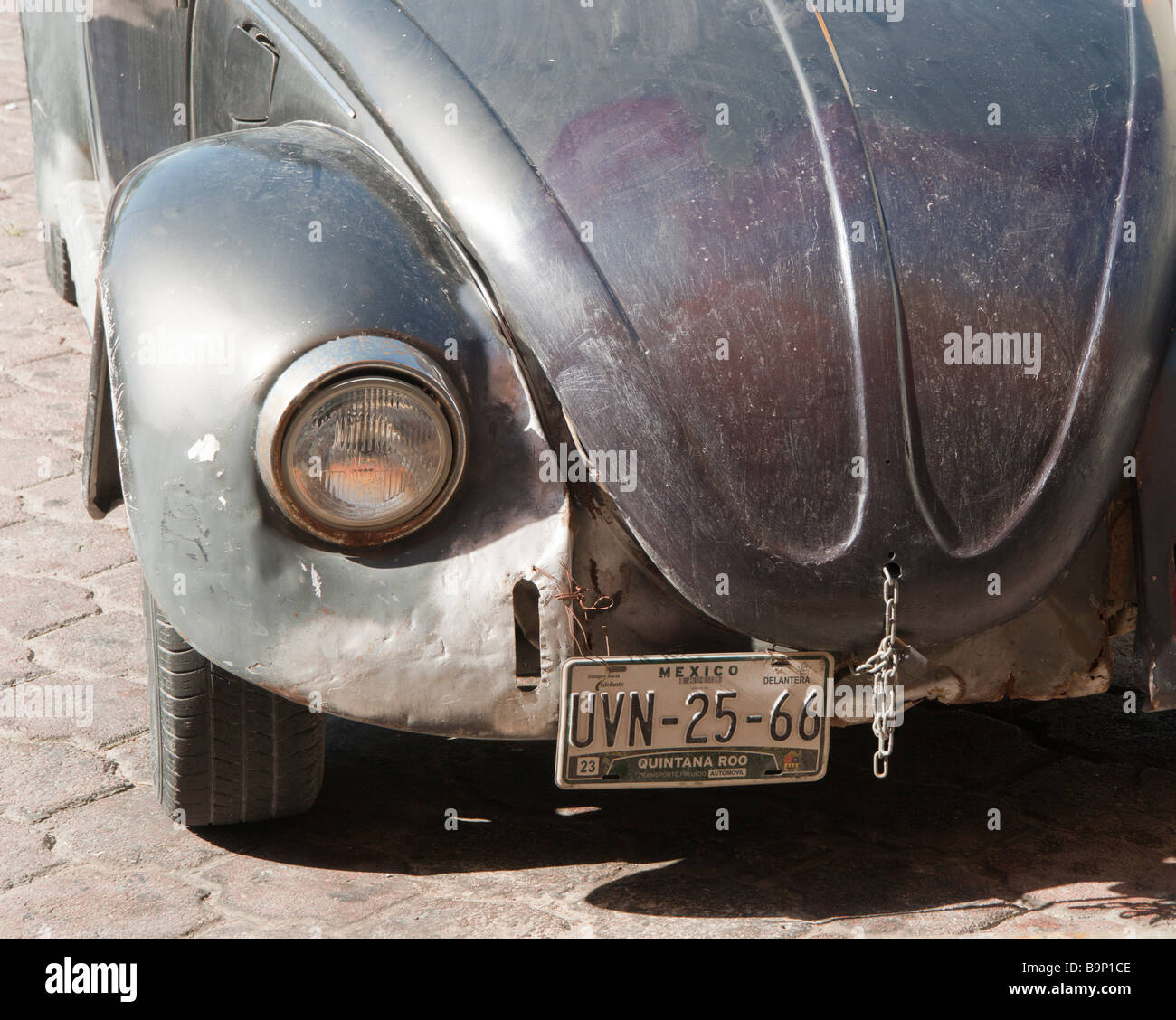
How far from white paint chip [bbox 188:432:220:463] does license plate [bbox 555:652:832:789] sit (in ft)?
1.94

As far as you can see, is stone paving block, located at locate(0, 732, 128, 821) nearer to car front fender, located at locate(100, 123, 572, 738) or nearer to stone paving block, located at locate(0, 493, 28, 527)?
car front fender, located at locate(100, 123, 572, 738)

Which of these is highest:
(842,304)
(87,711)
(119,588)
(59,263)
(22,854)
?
(59,263)

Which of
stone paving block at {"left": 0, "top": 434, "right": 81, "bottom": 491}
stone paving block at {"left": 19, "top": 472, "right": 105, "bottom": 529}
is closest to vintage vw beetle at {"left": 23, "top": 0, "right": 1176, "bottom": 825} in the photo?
stone paving block at {"left": 19, "top": 472, "right": 105, "bottom": 529}

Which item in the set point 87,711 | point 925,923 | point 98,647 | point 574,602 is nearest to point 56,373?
point 98,647

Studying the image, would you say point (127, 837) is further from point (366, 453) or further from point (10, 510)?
point (10, 510)

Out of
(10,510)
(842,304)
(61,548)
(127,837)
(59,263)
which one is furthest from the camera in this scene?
(59,263)

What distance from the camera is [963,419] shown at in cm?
236

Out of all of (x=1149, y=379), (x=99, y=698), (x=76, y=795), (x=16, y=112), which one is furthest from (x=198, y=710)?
(x=16, y=112)

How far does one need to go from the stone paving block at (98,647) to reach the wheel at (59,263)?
1987 mm

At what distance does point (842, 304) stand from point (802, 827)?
1023 mm

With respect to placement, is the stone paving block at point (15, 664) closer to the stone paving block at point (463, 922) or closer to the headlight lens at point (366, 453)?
the stone paving block at point (463, 922)

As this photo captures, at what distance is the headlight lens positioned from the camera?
2223 millimetres

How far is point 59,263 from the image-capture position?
5316 millimetres

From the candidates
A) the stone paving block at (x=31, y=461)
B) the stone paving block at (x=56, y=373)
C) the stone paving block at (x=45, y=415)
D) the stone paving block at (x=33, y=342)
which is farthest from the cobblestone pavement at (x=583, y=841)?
the stone paving block at (x=33, y=342)
